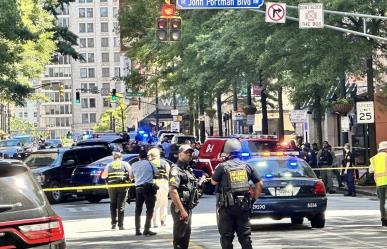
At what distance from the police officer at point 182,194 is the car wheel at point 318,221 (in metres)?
5.23

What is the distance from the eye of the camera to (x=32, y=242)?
6973 millimetres

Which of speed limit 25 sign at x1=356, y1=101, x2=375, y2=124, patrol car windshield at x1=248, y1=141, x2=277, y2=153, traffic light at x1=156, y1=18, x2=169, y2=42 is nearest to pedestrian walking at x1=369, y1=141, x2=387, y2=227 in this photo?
patrol car windshield at x1=248, y1=141, x2=277, y2=153

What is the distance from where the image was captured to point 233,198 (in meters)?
10.3

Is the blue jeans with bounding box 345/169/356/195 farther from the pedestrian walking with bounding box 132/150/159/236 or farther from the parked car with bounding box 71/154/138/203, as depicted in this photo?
the pedestrian walking with bounding box 132/150/159/236

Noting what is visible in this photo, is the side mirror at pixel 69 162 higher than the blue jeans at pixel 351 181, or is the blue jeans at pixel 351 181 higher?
the side mirror at pixel 69 162

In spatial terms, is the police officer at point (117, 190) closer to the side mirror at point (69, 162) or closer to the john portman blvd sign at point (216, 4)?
the john portman blvd sign at point (216, 4)

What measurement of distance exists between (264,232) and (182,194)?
5.06 m

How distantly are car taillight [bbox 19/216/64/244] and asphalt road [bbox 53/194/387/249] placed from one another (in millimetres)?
7137

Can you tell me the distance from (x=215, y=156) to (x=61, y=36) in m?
29.7

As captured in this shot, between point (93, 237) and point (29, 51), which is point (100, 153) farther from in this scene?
point (29, 51)

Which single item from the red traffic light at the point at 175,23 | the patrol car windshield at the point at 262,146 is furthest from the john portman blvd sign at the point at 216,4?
the patrol car windshield at the point at 262,146

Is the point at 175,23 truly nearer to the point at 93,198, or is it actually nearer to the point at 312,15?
→ the point at 312,15

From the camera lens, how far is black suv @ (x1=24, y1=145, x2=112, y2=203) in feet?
94.3

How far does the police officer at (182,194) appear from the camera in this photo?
38.4ft
